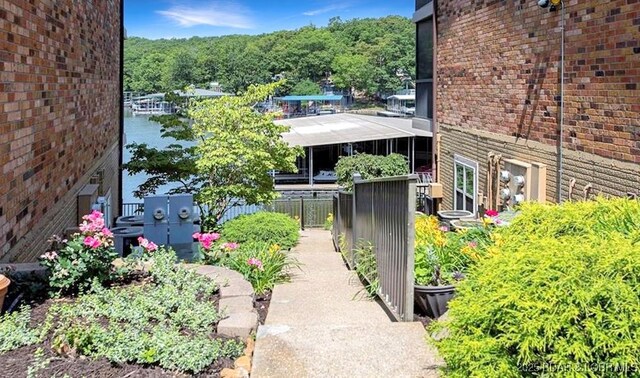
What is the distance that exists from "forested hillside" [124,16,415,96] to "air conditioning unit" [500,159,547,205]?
9279cm

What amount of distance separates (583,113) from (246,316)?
5.82 m

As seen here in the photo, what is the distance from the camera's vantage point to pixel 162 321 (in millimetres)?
4086

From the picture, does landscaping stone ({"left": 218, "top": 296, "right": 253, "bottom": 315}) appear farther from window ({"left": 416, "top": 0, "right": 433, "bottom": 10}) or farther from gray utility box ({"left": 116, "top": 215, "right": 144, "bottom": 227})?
window ({"left": 416, "top": 0, "right": 433, "bottom": 10})

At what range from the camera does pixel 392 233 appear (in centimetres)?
542

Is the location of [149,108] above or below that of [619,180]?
above

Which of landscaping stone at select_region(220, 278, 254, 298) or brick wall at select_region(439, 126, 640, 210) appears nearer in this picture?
landscaping stone at select_region(220, 278, 254, 298)

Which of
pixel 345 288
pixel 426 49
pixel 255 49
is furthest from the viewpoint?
pixel 255 49

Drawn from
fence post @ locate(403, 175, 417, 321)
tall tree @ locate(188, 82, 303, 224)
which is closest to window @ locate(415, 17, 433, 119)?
tall tree @ locate(188, 82, 303, 224)

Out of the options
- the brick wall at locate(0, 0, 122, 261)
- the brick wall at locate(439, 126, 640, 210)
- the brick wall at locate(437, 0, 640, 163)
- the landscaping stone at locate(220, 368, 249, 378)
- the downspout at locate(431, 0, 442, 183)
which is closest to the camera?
the landscaping stone at locate(220, 368, 249, 378)

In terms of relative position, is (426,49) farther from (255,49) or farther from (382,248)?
(255,49)

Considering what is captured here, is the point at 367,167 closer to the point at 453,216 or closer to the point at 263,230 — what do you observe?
the point at 453,216

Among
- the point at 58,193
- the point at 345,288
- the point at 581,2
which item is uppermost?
the point at 581,2

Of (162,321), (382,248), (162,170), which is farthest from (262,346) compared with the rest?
(162,170)

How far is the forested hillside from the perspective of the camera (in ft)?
357
